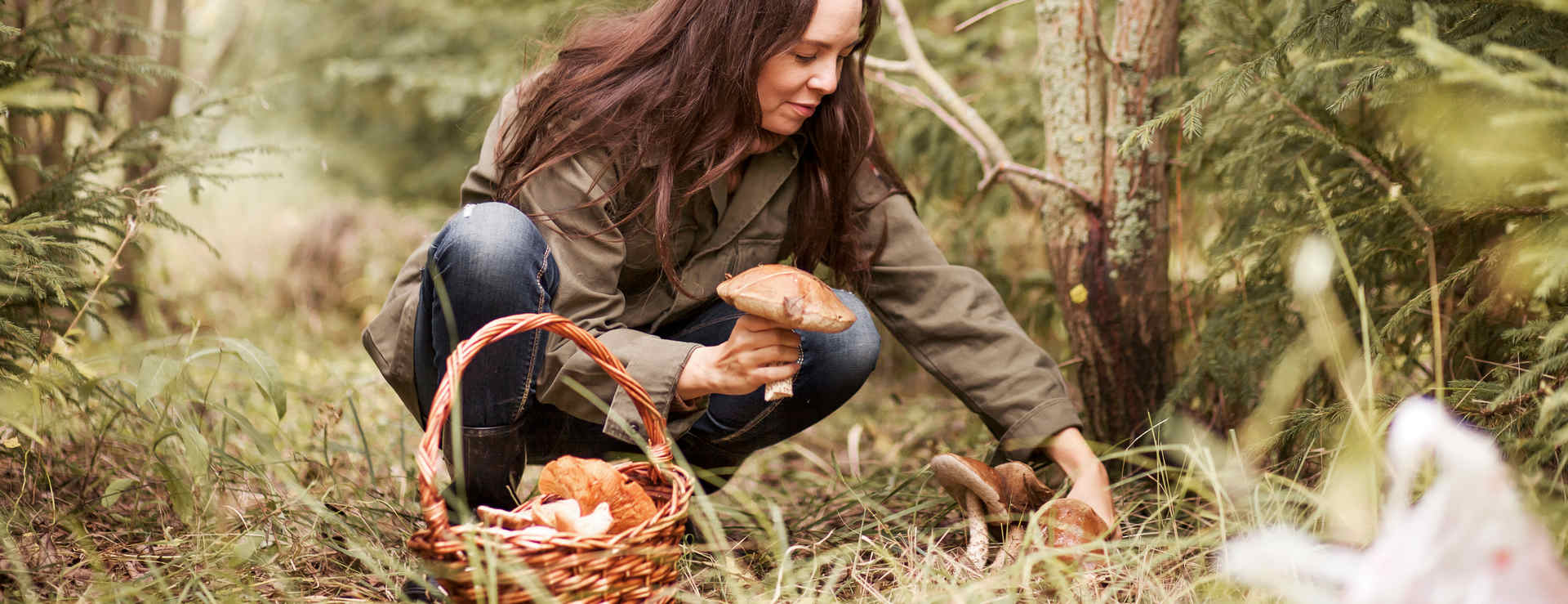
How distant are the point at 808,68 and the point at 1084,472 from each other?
829 millimetres

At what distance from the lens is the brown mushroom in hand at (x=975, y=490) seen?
1.61 meters

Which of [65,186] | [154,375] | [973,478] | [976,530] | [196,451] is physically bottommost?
[976,530]

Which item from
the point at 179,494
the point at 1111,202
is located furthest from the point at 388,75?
the point at 1111,202

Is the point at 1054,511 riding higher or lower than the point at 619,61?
lower

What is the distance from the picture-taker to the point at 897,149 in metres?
2.81

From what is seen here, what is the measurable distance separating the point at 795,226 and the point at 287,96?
457cm

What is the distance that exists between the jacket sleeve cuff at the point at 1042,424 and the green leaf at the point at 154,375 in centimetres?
142

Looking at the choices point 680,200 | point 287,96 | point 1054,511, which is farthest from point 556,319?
point 287,96

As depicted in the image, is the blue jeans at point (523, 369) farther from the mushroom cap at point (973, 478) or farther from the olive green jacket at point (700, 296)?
the mushroom cap at point (973, 478)

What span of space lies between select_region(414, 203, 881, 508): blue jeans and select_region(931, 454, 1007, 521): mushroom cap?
31 centimetres

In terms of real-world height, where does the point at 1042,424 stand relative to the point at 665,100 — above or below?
below

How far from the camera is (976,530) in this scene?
5.45ft

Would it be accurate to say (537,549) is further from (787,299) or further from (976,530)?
(976,530)

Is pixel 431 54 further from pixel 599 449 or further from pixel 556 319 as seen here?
pixel 556 319
